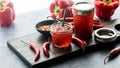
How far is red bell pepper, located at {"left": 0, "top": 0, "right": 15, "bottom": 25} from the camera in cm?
127

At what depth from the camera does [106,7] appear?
1.31 meters

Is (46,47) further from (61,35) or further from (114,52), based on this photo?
(114,52)

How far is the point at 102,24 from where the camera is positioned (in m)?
1.25

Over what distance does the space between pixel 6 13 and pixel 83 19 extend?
0.38m

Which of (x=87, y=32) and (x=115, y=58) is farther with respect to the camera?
(x=87, y=32)

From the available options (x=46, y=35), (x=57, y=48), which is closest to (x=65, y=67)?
(x=57, y=48)

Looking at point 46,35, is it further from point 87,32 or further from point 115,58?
point 115,58

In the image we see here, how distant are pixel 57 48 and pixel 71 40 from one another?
65 mm

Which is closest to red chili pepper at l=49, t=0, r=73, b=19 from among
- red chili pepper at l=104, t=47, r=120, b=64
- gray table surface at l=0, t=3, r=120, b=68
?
gray table surface at l=0, t=3, r=120, b=68

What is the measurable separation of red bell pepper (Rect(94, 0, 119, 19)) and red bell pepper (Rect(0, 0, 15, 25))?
415 millimetres

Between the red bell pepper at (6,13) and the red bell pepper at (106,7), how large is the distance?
41cm

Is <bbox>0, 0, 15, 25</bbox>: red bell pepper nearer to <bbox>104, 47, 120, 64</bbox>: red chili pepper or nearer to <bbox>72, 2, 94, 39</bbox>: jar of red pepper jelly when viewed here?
<bbox>72, 2, 94, 39</bbox>: jar of red pepper jelly

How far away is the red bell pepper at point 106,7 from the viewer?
51.5 inches

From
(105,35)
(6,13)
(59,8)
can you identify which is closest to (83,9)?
(105,35)
